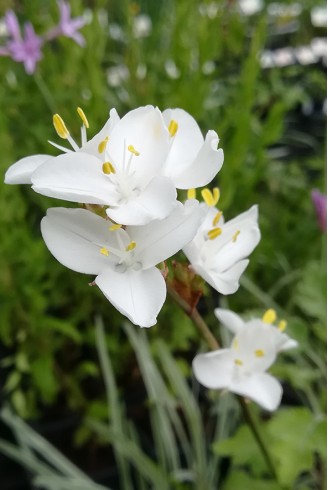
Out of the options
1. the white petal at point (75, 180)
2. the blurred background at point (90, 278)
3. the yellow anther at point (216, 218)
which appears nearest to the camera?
the white petal at point (75, 180)

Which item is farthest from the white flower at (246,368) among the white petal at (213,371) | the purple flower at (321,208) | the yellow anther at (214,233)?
the purple flower at (321,208)

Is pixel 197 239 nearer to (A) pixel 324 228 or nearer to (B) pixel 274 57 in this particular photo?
(A) pixel 324 228

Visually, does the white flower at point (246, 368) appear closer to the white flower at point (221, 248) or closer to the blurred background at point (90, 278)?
the white flower at point (221, 248)

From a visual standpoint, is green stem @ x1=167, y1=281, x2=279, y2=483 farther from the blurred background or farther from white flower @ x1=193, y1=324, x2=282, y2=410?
the blurred background

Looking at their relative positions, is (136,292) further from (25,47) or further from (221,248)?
(25,47)

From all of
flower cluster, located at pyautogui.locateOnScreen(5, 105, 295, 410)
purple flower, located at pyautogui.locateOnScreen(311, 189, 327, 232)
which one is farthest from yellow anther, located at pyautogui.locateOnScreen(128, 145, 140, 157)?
purple flower, located at pyautogui.locateOnScreen(311, 189, 327, 232)

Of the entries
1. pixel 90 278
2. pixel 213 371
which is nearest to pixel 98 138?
pixel 213 371
